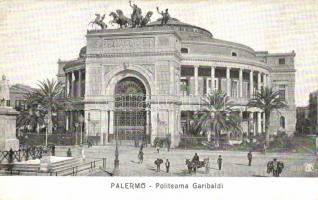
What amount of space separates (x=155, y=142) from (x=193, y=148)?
3.60 metres

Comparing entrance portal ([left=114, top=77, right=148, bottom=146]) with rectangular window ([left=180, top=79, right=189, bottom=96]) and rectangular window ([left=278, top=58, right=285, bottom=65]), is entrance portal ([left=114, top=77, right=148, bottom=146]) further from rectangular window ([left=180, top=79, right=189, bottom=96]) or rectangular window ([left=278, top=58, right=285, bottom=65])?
rectangular window ([left=278, top=58, right=285, bottom=65])

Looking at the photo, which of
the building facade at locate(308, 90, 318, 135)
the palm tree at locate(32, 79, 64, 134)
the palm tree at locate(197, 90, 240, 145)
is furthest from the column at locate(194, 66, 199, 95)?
the palm tree at locate(32, 79, 64, 134)

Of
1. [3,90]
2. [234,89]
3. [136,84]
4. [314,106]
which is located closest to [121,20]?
[136,84]

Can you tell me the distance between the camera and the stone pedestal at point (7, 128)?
1928cm

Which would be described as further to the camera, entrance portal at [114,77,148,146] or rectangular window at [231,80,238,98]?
rectangular window at [231,80,238,98]

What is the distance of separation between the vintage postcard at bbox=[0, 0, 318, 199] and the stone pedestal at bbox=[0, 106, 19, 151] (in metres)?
0.05

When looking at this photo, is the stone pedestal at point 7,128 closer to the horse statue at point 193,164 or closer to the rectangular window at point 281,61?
the horse statue at point 193,164

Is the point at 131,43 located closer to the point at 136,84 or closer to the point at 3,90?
the point at 136,84

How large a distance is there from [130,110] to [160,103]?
318 centimetres

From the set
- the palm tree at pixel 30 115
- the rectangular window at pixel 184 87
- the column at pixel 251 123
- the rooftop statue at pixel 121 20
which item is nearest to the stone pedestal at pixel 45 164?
the rooftop statue at pixel 121 20

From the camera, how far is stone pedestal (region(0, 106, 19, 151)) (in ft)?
63.3

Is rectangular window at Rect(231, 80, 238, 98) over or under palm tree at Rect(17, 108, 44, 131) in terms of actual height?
over
